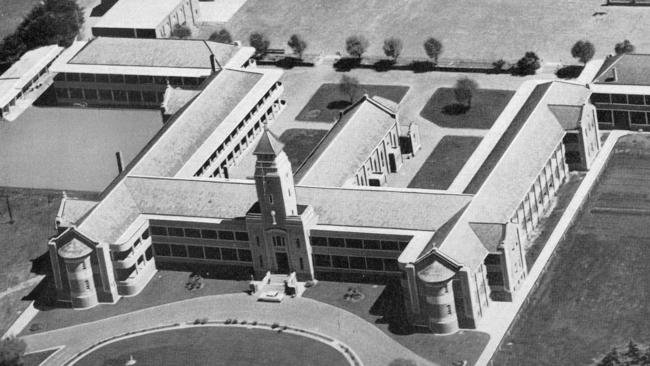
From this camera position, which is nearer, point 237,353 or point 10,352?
point 10,352

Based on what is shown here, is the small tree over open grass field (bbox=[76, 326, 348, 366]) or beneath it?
over

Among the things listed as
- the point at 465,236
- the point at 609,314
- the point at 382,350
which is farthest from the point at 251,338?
the point at 609,314

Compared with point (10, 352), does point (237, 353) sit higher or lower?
lower

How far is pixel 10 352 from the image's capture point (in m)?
190

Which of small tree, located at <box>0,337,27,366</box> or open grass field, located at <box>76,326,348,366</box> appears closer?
small tree, located at <box>0,337,27,366</box>

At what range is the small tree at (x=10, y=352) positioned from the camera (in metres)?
189

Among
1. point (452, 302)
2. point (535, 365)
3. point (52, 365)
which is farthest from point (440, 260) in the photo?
point (52, 365)

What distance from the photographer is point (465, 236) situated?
655 ft

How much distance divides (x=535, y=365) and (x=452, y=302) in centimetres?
1339

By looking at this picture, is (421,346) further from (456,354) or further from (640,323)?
(640,323)

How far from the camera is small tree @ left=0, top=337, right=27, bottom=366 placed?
18925 cm

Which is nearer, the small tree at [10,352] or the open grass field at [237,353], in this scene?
the small tree at [10,352]

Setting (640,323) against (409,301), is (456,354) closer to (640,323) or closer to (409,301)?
(409,301)

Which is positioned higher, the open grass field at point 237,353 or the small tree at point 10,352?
the small tree at point 10,352
